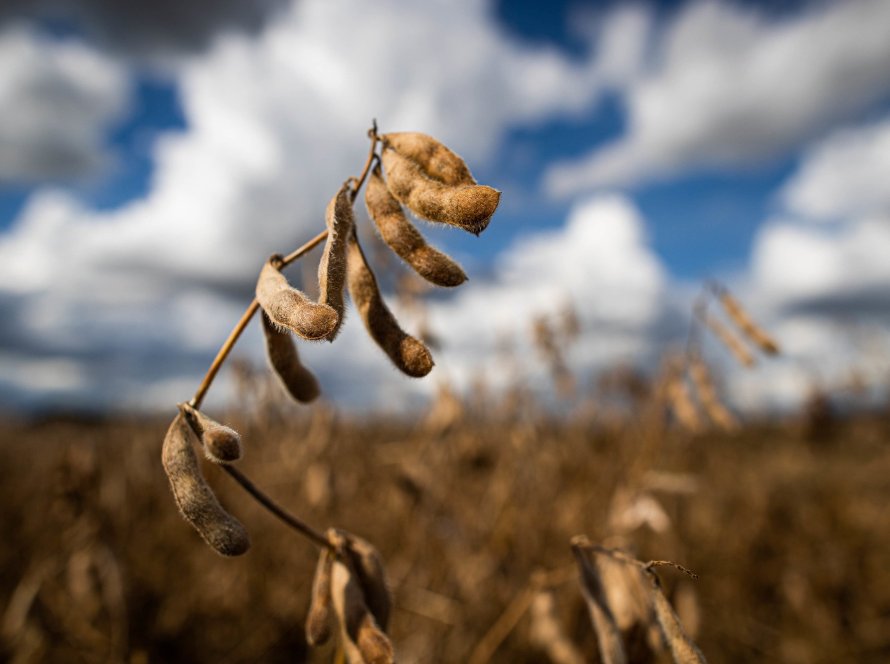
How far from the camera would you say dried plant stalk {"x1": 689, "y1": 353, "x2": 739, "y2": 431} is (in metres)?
2.68

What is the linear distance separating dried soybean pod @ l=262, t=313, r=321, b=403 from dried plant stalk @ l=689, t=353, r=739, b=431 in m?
1.98

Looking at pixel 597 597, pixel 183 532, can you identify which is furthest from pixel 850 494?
pixel 597 597

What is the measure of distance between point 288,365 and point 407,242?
1.00 ft

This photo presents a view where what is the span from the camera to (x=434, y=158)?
1034mm

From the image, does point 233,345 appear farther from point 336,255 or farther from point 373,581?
point 373,581

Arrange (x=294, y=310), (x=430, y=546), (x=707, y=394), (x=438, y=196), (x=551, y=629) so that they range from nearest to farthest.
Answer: (x=294, y=310)
(x=438, y=196)
(x=551, y=629)
(x=707, y=394)
(x=430, y=546)

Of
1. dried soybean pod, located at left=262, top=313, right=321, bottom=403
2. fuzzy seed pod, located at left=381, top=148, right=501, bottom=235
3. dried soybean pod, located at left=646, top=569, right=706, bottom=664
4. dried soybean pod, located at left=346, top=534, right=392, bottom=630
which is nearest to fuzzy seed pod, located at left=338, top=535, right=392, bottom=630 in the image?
dried soybean pod, located at left=346, top=534, right=392, bottom=630

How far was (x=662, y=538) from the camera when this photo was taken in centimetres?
446

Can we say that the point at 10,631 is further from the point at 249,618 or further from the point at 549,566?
the point at 549,566

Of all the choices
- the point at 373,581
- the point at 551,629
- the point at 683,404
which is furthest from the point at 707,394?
the point at 373,581

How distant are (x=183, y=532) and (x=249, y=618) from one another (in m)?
1.08

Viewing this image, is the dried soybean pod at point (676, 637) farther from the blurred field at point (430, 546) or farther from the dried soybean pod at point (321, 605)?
the blurred field at point (430, 546)

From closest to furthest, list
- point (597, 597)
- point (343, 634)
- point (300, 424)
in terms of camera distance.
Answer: point (343, 634)
point (597, 597)
point (300, 424)

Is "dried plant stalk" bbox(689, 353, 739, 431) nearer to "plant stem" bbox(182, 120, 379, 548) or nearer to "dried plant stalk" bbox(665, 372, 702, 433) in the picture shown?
"dried plant stalk" bbox(665, 372, 702, 433)
